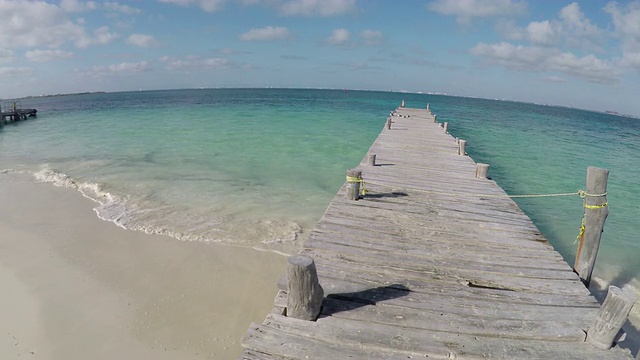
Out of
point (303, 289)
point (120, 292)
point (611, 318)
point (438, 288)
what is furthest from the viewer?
point (120, 292)

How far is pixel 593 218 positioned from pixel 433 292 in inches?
137

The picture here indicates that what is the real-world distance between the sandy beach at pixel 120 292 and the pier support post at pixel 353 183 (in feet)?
7.53

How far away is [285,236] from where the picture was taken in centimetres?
898

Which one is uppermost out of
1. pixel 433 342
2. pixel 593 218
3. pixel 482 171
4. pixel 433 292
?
pixel 482 171

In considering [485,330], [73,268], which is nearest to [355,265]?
[485,330]

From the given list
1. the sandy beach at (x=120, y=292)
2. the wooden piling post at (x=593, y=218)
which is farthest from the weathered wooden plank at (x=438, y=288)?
the sandy beach at (x=120, y=292)

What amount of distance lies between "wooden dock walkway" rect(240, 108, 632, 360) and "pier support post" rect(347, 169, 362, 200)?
184 mm

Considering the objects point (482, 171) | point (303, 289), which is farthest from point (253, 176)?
point (303, 289)

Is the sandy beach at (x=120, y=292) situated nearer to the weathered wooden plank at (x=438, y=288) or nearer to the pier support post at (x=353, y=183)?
the weathered wooden plank at (x=438, y=288)

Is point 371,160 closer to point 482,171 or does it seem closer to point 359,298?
point 482,171

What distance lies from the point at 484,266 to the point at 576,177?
16.2 m

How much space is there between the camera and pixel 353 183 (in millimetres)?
7773

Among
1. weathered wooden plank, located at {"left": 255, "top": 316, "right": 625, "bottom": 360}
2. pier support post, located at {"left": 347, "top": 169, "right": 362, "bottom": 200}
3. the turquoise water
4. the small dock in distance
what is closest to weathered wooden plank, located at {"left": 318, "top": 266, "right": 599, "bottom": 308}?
weathered wooden plank, located at {"left": 255, "top": 316, "right": 625, "bottom": 360}

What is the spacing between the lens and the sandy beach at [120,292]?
516 cm
